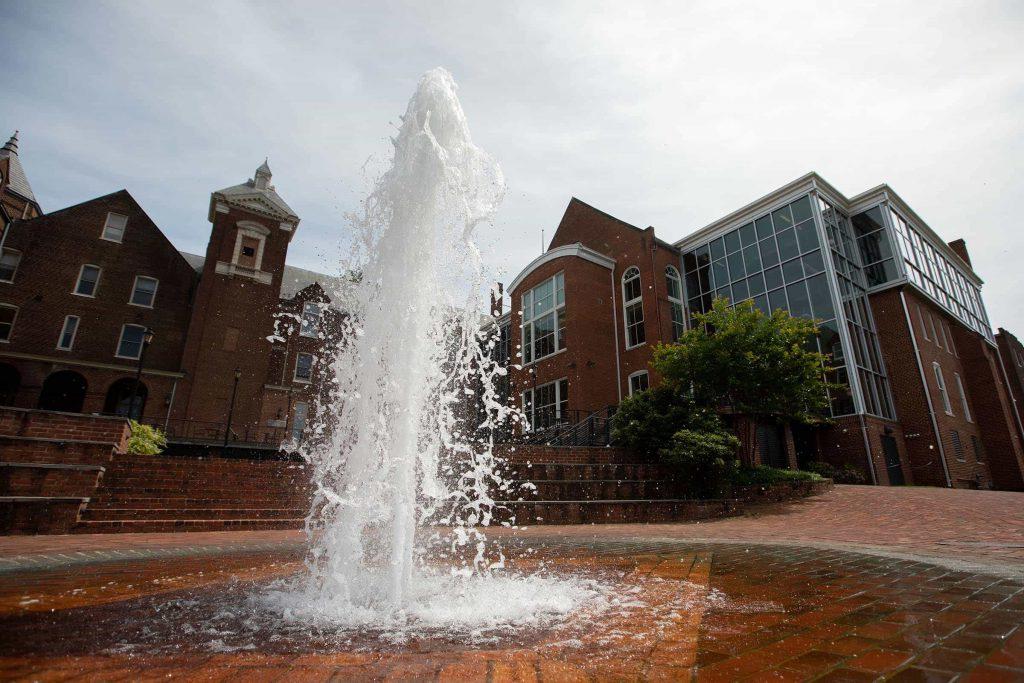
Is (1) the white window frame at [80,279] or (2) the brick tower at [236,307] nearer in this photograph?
(2) the brick tower at [236,307]

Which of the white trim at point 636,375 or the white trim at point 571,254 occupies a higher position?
the white trim at point 571,254

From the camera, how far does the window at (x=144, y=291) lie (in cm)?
2638

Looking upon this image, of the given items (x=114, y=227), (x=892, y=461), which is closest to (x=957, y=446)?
(x=892, y=461)

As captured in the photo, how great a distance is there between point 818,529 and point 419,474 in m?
7.87

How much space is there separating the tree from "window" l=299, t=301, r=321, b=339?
24.8 meters

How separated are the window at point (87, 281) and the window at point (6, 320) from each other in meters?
2.59

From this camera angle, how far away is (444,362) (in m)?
6.00

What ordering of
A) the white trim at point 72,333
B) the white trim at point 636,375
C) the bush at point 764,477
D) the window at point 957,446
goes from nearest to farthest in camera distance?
the bush at point 764,477, the window at point 957,446, the white trim at point 636,375, the white trim at point 72,333

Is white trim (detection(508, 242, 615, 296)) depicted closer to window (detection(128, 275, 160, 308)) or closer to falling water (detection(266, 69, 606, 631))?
falling water (detection(266, 69, 606, 631))

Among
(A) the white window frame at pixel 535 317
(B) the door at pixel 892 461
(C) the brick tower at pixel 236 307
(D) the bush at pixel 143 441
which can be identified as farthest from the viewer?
(C) the brick tower at pixel 236 307

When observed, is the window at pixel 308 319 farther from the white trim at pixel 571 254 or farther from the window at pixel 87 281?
the white trim at pixel 571 254

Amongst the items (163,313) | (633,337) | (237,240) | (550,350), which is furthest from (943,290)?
(163,313)

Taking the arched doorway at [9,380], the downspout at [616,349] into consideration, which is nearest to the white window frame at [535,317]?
the downspout at [616,349]

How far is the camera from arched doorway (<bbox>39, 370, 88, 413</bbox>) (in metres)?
23.4
